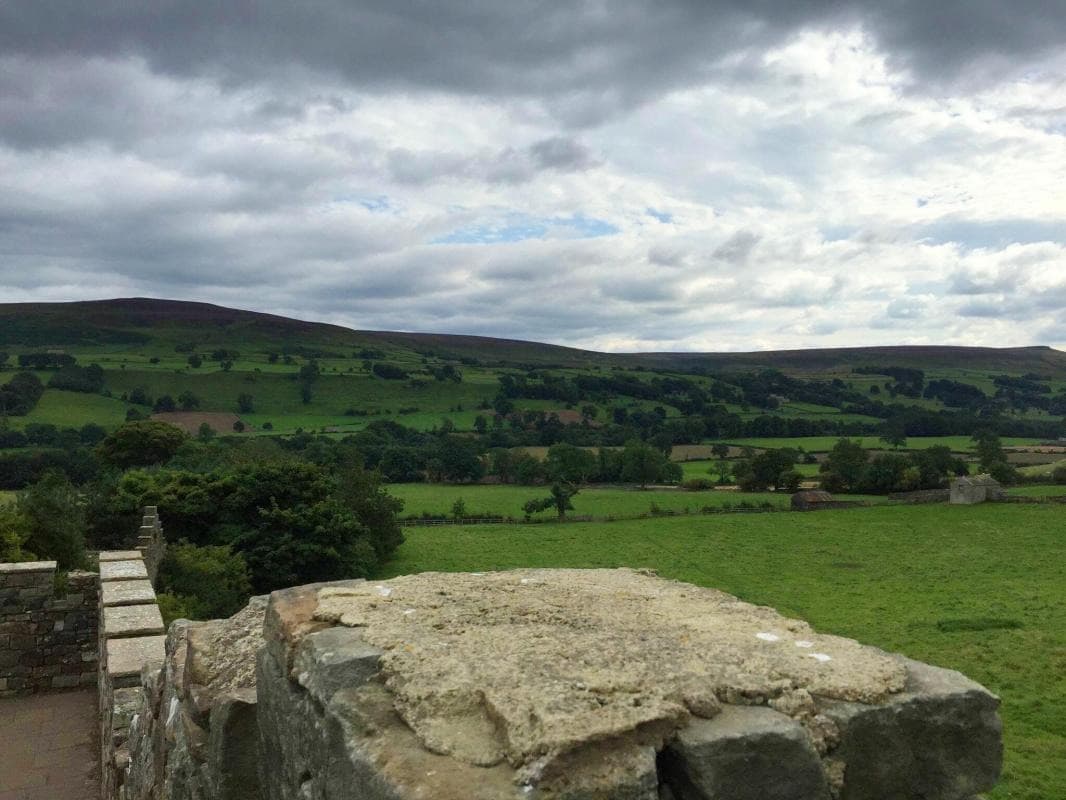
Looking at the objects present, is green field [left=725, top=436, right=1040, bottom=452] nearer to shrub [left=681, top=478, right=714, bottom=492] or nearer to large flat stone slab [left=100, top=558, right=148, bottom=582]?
shrub [left=681, top=478, right=714, bottom=492]

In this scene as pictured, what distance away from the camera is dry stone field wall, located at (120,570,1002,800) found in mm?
2139

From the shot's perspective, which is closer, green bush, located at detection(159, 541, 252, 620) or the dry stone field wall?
the dry stone field wall

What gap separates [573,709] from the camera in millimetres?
2258

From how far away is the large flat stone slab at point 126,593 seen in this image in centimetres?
879

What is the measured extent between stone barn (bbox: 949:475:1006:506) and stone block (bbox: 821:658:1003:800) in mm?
65395

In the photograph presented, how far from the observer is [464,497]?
6762cm

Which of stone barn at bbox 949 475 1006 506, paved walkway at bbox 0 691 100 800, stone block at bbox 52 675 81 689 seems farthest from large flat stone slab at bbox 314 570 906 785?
stone barn at bbox 949 475 1006 506

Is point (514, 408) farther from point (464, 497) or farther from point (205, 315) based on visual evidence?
point (205, 315)

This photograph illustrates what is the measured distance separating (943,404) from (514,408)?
311 feet

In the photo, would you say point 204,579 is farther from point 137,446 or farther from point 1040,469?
point 1040,469

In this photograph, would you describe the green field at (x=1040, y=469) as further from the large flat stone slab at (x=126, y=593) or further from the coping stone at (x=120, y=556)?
the large flat stone slab at (x=126, y=593)

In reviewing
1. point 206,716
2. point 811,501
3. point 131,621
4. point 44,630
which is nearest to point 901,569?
point 811,501

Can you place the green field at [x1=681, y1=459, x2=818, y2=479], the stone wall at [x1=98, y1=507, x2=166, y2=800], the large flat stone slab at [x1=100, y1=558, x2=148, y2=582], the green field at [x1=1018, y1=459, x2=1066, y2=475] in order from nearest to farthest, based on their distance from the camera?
1. the stone wall at [x1=98, y1=507, x2=166, y2=800]
2. the large flat stone slab at [x1=100, y1=558, x2=148, y2=582]
3. the green field at [x1=1018, y1=459, x2=1066, y2=475]
4. the green field at [x1=681, y1=459, x2=818, y2=479]

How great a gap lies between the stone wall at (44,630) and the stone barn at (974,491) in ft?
204
